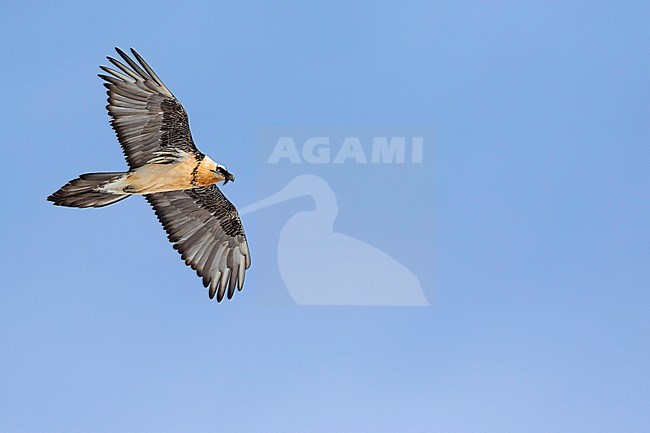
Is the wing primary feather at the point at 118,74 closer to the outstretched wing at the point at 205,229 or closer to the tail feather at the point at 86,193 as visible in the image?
the tail feather at the point at 86,193

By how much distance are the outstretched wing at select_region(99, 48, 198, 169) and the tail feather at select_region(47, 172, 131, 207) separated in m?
0.84

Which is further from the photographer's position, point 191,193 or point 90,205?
point 191,193

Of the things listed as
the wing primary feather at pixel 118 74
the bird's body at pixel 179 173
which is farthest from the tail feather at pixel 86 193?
the wing primary feather at pixel 118 74

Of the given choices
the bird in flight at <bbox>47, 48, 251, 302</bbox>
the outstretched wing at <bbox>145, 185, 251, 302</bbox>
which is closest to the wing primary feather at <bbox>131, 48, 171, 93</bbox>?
the bird in flight at <bbox>47, 48, 251, 302</bbox>

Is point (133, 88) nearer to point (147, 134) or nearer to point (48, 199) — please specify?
point (147, 134)

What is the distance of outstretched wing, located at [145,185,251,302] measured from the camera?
62.4 feet

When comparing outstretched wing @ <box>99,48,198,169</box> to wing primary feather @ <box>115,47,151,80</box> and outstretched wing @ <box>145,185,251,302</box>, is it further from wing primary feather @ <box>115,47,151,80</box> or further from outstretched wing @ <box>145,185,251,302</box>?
outstretched wing @ <box>145,185,251,302</box>

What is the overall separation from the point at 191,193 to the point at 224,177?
7.31 feet

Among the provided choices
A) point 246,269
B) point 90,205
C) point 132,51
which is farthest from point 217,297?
point 132,51

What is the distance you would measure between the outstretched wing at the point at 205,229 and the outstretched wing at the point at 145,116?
1.98 meters

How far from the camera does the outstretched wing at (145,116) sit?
17016 millimetres

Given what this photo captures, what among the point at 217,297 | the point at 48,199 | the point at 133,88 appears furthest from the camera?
the point at 217,297

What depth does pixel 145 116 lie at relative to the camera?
17.2 meters

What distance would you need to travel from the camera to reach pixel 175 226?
1928cm
